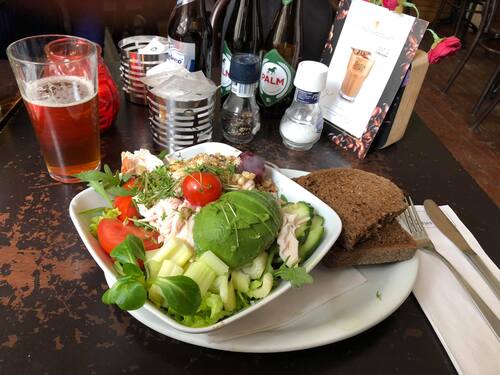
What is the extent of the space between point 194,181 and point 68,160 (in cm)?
27

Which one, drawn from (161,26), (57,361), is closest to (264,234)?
(57,361)

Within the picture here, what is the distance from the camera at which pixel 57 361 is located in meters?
0.43

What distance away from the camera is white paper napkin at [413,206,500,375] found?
48 centimetres

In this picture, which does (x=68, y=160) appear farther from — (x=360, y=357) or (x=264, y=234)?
(x=360, y=357)

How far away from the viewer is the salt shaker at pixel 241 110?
0.74 metres

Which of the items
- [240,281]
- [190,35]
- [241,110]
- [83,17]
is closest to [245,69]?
[241,110]

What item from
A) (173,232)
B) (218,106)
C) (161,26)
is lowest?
(161,26)

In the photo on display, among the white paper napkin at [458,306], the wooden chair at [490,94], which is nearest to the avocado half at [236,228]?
the white paper napkin at [458,306]

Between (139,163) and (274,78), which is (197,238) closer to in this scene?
(139,163)

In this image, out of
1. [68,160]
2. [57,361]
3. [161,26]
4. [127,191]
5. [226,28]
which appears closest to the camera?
[57,361]

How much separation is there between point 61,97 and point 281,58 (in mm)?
420

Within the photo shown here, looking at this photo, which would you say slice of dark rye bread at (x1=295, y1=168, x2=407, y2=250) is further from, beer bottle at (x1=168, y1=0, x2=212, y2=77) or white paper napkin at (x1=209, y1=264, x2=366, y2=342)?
beer bottle at (x1=168, y1=0, x2=212, y2=77)

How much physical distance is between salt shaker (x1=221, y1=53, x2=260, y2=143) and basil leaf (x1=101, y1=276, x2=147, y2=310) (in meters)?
0.46

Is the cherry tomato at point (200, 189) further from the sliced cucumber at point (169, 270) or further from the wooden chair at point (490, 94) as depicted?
the wooden chair at point (490, 94)
